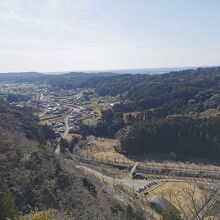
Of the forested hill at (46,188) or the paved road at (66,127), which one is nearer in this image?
the forested hill at (46,188)

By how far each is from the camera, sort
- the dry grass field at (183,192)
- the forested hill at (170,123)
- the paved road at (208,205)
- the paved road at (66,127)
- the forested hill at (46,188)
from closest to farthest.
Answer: the forested hill at (46,188)
the paved road at (208,205)
the dry grass field at (183,192)
the forested hill at (170,123)
the paved road at (66,127)

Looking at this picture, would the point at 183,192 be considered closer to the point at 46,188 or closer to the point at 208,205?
the point at 208,205

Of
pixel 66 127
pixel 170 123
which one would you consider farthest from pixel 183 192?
pixel 66 127

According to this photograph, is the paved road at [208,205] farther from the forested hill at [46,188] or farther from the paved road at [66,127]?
the paved road at [66,127]

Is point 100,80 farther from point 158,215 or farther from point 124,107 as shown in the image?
point 158,215

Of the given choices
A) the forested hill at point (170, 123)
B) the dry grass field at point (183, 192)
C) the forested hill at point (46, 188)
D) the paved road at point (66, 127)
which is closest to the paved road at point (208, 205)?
the dry grass field at point (183, 192)

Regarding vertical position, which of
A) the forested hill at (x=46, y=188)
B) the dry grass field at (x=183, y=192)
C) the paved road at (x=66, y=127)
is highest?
the forested hill at (x=46, y=188)

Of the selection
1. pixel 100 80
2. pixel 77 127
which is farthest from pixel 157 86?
pixel 100 80

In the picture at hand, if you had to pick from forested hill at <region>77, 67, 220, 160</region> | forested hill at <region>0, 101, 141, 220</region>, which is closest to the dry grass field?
forested hill at <region>0, 101, 141, 220</region>

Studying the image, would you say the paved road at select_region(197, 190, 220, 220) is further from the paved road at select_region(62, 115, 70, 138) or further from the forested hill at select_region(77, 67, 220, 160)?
the paved road at select_region(62, 115, 70, 138)

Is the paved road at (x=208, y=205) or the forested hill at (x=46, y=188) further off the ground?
the forested hill at (x=46, y=188)

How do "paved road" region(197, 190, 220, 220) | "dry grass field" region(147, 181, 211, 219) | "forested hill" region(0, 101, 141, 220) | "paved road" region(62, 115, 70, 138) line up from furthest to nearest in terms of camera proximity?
"paved road" region(62, 115, 70, 138) → "dry grass field" region(147, 181, 211, 219) → "paved road" region(197, 190, 220, 220) → "forested hill" region(0, 101, 141, 220)
